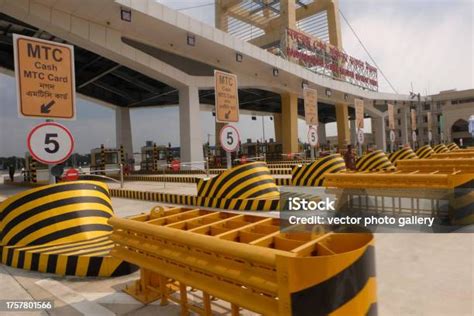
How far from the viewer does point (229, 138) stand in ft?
28.8

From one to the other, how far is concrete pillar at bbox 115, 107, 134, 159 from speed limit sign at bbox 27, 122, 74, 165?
102 feet

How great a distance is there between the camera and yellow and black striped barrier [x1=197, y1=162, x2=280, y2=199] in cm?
858

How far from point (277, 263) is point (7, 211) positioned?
492cm

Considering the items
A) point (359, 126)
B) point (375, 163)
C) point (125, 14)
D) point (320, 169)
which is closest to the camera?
point (320, 169)

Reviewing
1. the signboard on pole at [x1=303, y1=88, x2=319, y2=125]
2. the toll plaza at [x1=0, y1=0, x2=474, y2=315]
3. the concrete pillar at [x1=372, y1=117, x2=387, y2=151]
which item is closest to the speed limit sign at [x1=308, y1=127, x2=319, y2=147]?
the toll plaza at [x1=0, y1=0, x2=474, y2=315]

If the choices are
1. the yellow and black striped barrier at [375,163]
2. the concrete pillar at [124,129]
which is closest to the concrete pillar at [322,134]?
the concrete pillar at [124,129]

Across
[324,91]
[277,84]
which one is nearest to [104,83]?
[277,84]

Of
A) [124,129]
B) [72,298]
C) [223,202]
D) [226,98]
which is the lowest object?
[72,298]

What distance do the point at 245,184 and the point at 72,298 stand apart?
5.48 meters

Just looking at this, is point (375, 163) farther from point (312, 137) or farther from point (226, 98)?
point (226, 98)

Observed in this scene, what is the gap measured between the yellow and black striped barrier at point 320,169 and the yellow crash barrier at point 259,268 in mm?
8606

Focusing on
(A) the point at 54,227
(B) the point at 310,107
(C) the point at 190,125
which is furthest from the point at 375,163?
(A) the point at 54,227

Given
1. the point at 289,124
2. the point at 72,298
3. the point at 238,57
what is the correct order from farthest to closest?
the point at 289,124, the point at 238,57, the point at 72,298

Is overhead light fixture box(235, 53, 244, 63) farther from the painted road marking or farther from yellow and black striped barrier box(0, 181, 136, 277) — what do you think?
A: the painted road marking
